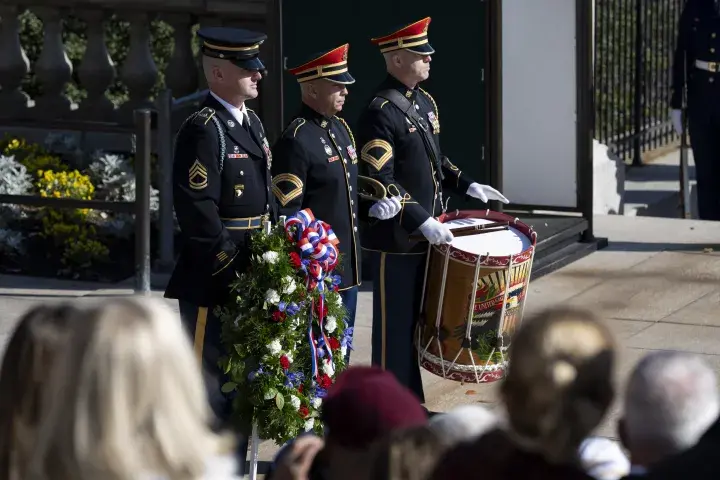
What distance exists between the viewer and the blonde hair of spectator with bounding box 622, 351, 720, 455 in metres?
3.13

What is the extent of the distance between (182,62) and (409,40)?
386cm

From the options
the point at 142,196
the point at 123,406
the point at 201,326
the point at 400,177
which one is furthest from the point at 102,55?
the point at 123,406

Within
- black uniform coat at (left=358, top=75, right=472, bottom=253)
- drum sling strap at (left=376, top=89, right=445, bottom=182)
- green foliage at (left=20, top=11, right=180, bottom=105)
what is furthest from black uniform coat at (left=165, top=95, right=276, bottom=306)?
green foliage at (left=20, top=11, right=180, bottom=105)

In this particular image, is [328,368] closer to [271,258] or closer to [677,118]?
[271,258]

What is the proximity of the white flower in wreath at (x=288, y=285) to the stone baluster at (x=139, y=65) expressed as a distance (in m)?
4.89

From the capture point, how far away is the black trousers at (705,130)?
10.6m

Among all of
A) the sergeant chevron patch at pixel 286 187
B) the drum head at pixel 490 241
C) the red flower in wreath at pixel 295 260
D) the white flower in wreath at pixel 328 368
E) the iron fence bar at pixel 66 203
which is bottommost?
the white flower in wreath at pixel 328 368

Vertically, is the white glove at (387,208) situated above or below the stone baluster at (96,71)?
below

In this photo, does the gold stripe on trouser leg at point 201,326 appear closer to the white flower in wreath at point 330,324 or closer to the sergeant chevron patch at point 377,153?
the white flower in wreath at point 330,324

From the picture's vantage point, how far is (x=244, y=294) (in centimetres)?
558

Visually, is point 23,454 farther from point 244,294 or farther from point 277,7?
point 277,7

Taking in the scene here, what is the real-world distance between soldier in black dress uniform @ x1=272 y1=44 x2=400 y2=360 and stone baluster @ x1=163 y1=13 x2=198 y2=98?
3.94 metres

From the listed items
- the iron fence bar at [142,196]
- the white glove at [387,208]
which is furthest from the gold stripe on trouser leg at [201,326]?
the iron fence bar at [142,196]

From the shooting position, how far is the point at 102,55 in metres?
10.3
